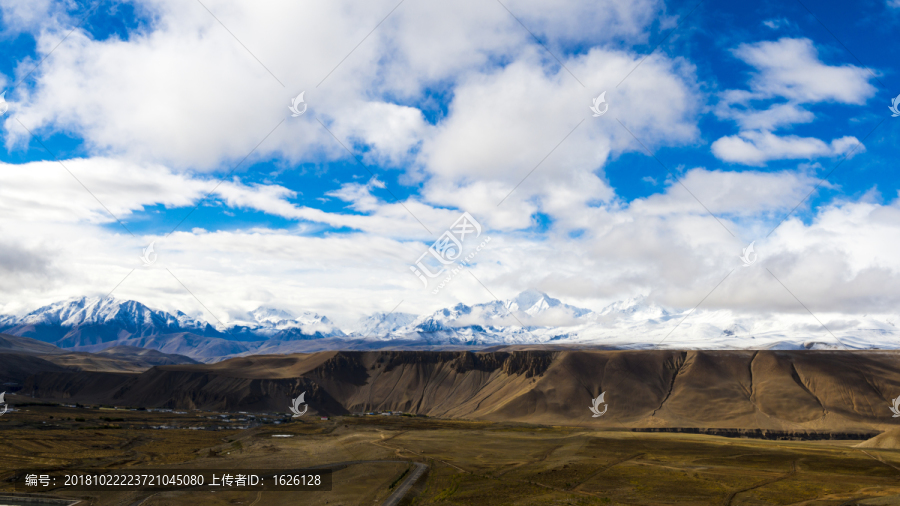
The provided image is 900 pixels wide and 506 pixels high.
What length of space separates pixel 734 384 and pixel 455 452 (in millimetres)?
146388

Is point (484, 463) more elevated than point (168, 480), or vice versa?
point (168, 480)

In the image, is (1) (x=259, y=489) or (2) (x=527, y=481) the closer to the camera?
(1) (x=259, y=489)

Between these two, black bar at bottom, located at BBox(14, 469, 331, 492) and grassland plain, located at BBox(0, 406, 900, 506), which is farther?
black bar at bottom, located at BBox(14, 469, 331, 492)

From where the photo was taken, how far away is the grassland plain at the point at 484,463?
193ft

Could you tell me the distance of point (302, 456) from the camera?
89000 mm

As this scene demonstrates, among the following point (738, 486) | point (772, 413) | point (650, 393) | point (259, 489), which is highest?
point (650, 393)

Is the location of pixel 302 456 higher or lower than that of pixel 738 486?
higher

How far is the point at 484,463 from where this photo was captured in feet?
268

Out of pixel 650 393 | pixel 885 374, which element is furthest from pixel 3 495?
pixel 885 374

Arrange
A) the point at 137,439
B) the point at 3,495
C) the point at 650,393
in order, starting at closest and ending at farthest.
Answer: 1. the point at 3,495
2. the point at 137,439
3. the point at 650,393

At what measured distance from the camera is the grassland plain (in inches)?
2318

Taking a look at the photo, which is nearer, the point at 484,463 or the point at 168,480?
the point at 168,480

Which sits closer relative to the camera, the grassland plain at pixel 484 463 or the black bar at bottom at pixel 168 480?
the grassland plain at pixel 484 463

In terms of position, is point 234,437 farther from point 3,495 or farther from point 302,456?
point 3,495
